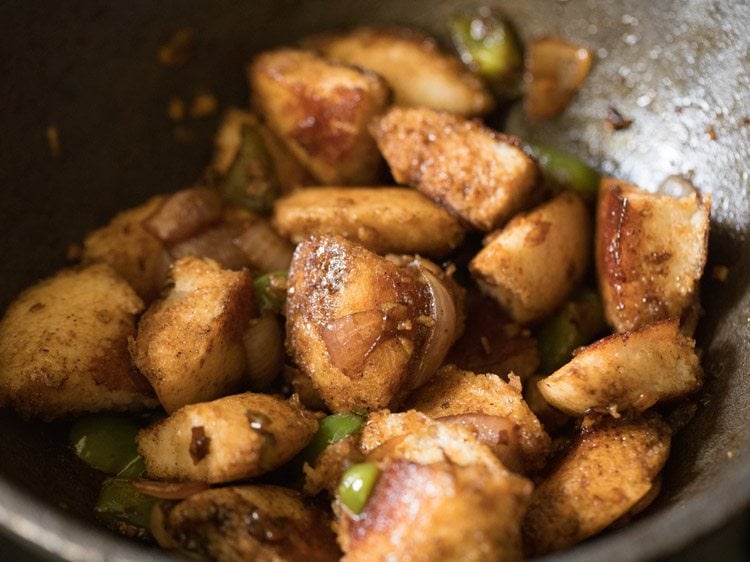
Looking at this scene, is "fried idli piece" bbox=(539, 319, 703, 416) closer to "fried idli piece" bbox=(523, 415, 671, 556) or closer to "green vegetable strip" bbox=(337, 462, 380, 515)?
"fried idli piece" bbox=(523, 415, 671, 556)

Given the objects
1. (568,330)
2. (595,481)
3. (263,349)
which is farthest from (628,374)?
(263,349)

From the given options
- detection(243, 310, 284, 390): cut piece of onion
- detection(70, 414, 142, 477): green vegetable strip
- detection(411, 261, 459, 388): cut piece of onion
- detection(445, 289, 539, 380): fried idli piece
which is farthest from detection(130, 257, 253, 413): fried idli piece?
detection(445, 289, 539, 380): fried idli piece

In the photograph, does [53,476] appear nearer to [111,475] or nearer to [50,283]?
[111,475]

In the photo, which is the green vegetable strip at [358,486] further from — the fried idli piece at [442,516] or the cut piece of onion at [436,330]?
the cut piece of onion at [436,330]

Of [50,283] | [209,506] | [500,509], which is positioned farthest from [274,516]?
[50,283]

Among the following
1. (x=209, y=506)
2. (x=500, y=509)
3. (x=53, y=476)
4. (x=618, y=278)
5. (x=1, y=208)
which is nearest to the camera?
(x=500, y=509)
